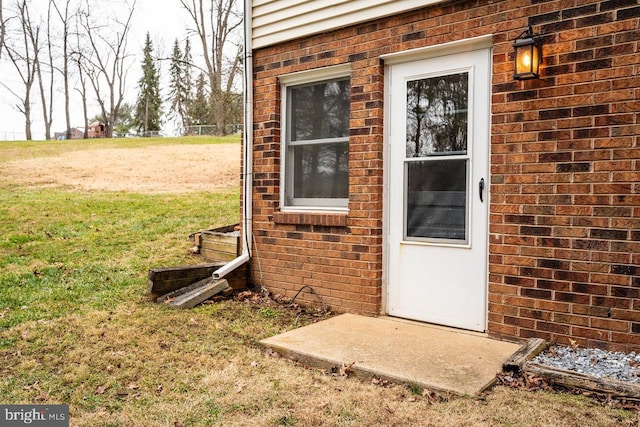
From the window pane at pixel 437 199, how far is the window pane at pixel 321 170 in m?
0.74

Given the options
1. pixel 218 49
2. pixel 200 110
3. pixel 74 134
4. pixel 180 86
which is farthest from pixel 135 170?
pixel 74 134

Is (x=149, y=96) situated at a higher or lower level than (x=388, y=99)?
higher

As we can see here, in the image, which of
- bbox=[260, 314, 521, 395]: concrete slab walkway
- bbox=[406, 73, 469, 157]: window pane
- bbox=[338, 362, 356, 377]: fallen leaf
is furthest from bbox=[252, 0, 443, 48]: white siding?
bbox=[338, 362, 356, 377]: fallen leaf

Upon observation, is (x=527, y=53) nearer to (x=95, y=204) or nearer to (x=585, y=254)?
(x=585, y=254)

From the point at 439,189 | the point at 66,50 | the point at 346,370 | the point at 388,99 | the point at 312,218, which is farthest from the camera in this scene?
the point at 66,50

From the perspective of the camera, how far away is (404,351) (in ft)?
11.9

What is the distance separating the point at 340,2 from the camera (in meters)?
4.75

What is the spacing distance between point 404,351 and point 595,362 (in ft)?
3.86

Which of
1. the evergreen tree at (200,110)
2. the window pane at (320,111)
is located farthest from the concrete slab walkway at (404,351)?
the evergreen tree at (200,110)

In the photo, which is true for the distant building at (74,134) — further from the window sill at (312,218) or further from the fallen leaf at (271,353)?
the fallen leaf at (271,353)

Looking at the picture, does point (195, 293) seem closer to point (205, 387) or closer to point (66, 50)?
point (205, 387)

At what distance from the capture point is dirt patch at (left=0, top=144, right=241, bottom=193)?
13.7 m

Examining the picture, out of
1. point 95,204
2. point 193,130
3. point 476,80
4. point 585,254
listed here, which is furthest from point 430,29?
point 193,130

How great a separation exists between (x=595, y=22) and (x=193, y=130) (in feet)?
119
